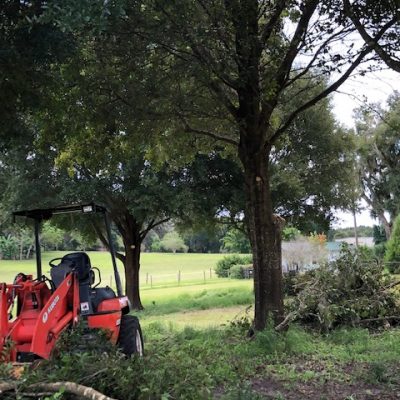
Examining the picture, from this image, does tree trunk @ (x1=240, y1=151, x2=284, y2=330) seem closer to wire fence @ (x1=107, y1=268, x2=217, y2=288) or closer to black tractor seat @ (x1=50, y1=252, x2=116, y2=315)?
black tractor seat @ (x1=50, y1=252, x2=116, y2=315)

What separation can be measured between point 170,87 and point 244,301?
12602mm

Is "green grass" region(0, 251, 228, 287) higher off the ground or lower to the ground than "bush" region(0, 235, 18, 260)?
lower

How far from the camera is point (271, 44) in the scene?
10859mm

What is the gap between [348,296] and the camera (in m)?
12.3

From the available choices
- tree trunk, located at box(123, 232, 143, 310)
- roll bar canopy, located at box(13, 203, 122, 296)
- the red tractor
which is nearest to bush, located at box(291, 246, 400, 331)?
roll bar canopy, located at box(13, 203, 122, 296)

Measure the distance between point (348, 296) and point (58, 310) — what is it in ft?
24.8

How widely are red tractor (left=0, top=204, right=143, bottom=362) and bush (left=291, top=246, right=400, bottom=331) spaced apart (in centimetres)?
462

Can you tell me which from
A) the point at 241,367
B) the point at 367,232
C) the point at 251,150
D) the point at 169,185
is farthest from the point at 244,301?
the point at 367,232

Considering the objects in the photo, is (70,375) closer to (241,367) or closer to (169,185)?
(241,367)

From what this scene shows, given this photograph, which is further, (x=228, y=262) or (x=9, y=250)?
(x=228, y=262)

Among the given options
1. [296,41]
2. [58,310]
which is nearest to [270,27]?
[296,41]

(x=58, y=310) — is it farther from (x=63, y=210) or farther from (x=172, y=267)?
(x=172, y=267)

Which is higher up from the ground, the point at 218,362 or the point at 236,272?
the point at 218,362

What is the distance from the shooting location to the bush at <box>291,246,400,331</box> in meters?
11.6
